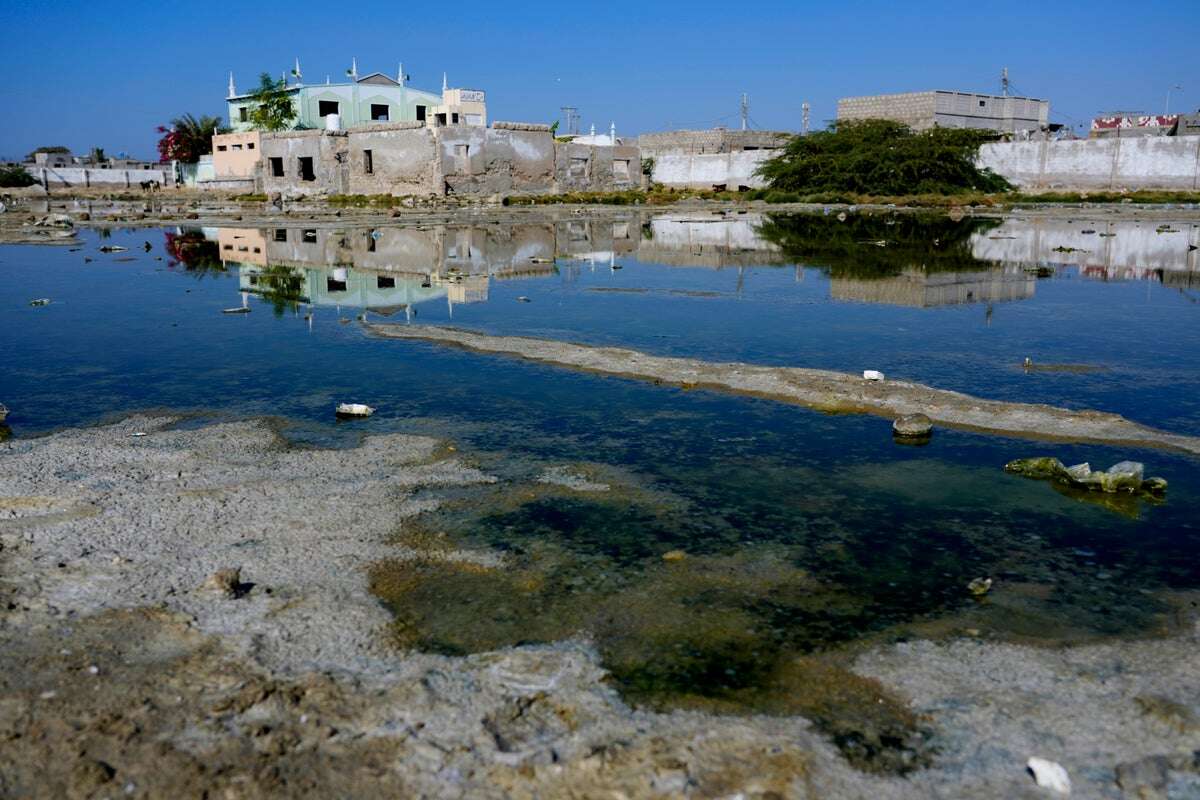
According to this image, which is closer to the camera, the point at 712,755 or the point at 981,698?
the point at 712,755

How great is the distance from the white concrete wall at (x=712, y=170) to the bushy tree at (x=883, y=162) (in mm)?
2308

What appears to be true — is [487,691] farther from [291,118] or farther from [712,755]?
[291,118]

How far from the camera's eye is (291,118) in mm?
46031

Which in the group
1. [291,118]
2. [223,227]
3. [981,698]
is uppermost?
[291,118]

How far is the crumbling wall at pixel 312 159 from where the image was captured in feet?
129

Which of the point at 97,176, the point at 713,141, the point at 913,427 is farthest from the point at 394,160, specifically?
the point at 913,427

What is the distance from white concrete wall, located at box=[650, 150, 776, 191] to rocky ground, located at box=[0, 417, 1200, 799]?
43090 millimetres

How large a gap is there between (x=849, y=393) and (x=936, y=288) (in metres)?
6.84

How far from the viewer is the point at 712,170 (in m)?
48.0

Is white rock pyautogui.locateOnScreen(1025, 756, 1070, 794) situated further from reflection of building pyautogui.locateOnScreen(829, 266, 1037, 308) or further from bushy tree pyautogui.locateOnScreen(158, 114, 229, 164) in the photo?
bushy tree pyautogui.locateOnScreen(158, 114, 229, 164)

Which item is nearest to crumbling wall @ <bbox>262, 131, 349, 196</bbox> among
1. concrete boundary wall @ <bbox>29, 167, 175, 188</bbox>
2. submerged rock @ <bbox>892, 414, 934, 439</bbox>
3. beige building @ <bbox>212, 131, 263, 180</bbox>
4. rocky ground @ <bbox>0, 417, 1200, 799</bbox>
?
beige building @ <bbox>212, 131, 263, 180</bbox>

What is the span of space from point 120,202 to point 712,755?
1856 inches

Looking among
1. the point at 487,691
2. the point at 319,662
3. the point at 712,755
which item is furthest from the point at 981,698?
the point at 319,662

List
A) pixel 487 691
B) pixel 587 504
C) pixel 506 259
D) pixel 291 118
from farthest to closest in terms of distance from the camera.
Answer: pixel 291 118
pixel 506 259
pixel 587 504
pixel 487 691
